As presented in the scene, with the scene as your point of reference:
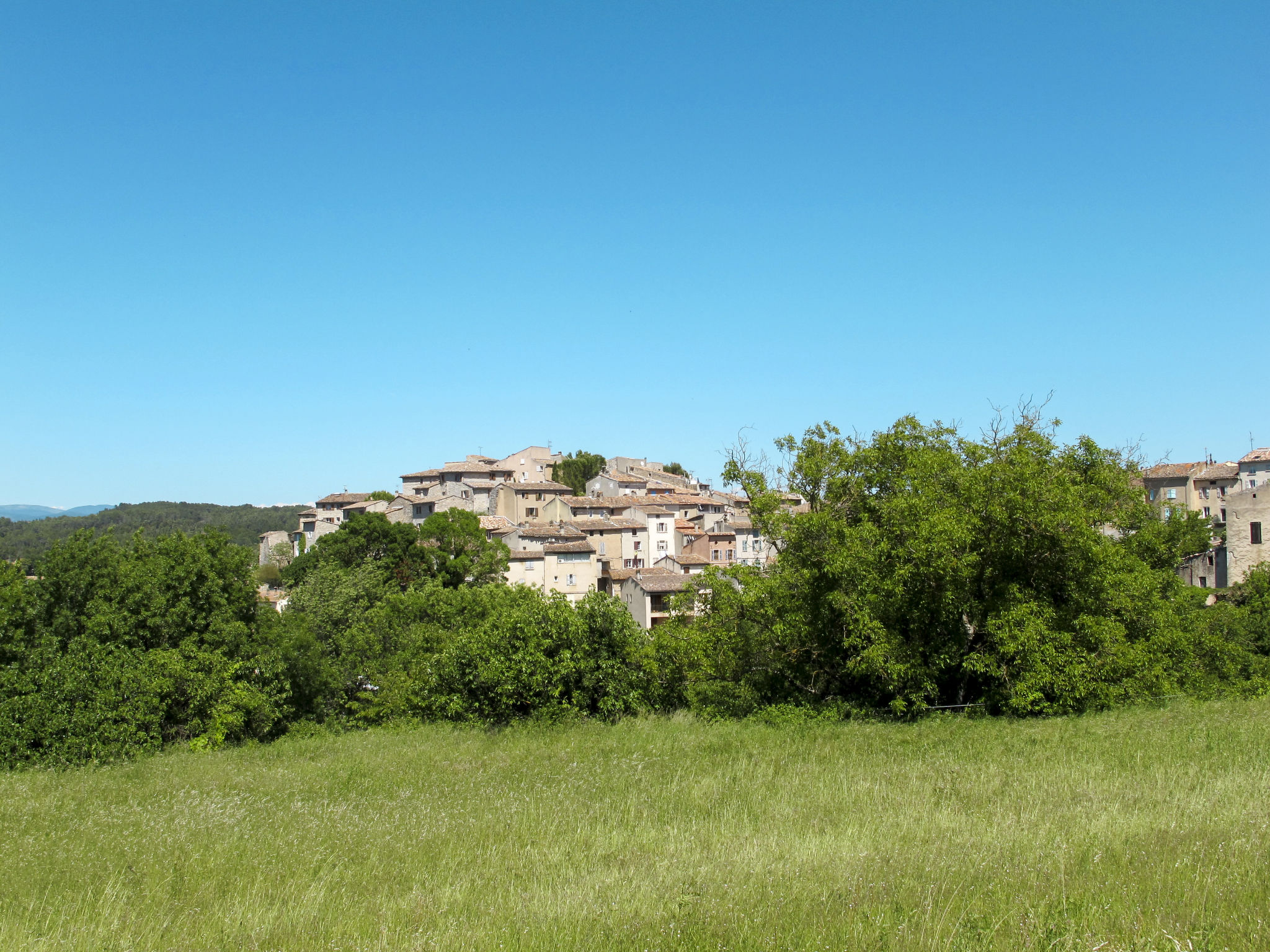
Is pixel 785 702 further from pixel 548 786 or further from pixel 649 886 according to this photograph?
pixel 649 886

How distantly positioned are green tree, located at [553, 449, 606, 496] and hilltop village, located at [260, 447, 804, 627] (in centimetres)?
101

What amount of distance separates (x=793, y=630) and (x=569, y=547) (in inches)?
1931

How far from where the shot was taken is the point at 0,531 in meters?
145

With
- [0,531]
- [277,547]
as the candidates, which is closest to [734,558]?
[277,547]

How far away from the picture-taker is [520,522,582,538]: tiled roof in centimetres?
6750

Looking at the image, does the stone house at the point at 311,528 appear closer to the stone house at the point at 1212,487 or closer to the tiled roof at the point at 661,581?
the tiled roof at the point at 661,581

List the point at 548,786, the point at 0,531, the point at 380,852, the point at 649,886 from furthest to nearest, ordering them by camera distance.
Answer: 1. the point at 0,531
2. the point at 548,786
3. the point at 380,852
4. the point at 649,886

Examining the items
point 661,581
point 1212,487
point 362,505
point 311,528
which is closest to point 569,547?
point 661,581

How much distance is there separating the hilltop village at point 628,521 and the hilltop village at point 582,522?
12 centimetres

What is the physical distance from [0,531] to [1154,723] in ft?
560

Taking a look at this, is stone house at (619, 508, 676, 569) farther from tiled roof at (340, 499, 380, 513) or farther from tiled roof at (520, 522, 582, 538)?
tiled roof at (340, 499, 380, 513)

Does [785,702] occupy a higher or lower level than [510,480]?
lower

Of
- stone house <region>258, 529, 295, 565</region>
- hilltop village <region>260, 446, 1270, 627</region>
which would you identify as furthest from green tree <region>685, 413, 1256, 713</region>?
stone house <region>258, 529, 295, 565</region>

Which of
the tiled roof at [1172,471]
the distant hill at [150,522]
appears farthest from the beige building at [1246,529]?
the distant hill at [150,522]
